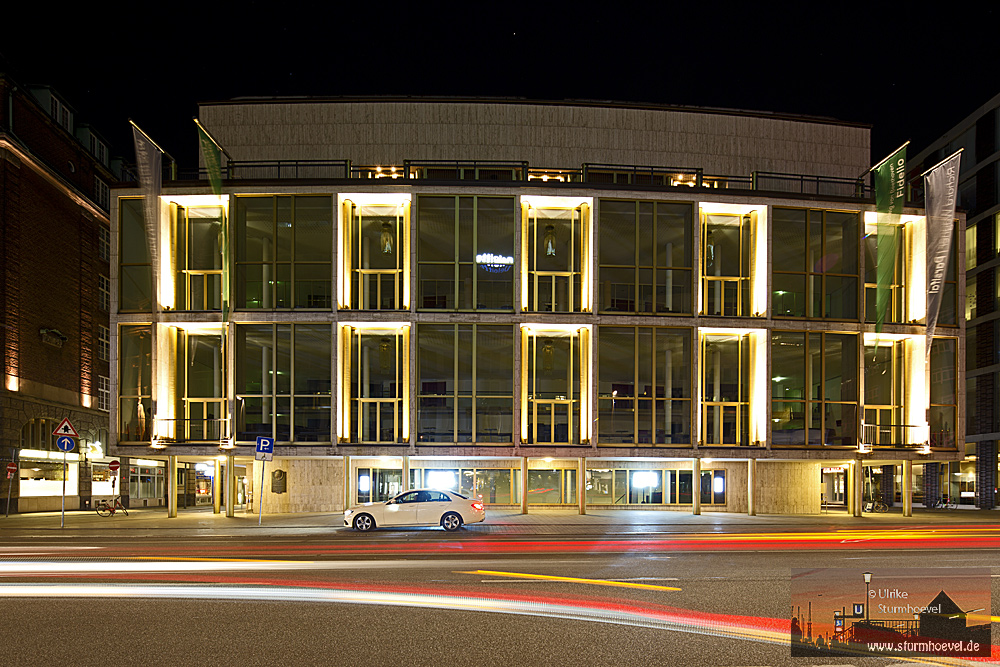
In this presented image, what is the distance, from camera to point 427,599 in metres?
10.1

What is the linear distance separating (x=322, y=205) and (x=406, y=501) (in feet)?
46.3

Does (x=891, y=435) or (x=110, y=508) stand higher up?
(x=891, y=435)

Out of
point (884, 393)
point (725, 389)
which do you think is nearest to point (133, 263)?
point (725, 389)

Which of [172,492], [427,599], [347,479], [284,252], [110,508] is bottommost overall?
[110,508]

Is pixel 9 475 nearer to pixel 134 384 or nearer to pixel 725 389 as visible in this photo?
pixel 134 384

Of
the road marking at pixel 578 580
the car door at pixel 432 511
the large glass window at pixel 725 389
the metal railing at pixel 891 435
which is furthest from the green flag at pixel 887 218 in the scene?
the road marking at pixel 578 580

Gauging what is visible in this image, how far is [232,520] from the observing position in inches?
1101

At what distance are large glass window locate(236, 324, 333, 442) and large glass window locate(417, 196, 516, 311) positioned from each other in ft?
16.4

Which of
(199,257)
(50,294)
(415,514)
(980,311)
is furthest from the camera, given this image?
(980,311)

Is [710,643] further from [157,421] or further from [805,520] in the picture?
[157,421]

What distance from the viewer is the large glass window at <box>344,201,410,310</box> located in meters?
31.6

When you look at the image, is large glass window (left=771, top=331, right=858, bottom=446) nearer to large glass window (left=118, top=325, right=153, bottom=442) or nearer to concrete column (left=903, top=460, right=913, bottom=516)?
concrete column (left=903, top=460, right=913, bottom=516)

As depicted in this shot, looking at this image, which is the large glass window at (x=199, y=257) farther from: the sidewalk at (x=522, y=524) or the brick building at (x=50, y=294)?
the brick building at (x=50, y=294)

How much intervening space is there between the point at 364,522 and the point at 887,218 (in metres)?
25.8
